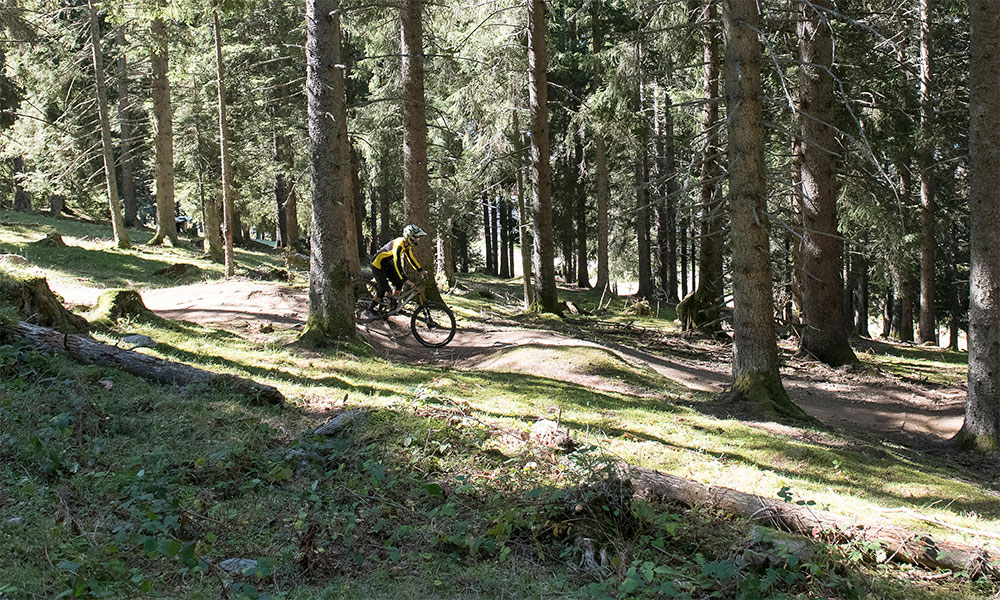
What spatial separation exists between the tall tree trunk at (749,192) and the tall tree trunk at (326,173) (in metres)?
5.46

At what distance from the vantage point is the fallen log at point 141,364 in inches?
279

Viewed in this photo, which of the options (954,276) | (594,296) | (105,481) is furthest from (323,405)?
(954,276)

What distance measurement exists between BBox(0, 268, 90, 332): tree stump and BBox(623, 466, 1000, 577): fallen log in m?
7.20

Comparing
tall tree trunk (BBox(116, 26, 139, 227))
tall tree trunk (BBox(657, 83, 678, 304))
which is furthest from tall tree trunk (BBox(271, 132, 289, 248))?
tall tree trunk (BBox(657, 83, 678, 304))

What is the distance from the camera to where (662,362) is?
44.6 ft

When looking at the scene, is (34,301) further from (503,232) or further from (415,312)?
(503,232)

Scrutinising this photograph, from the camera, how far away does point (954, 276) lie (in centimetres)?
Answer: 3086

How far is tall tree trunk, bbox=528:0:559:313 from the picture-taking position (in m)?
16.6

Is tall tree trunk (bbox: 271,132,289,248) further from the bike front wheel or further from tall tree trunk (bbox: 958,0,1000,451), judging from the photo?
tall tree trunk (bbox: 958,0,1000,451)

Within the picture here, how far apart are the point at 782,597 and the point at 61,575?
12.2 feet

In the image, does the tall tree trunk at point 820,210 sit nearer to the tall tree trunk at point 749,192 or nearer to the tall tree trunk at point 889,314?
the tall tree trunk at point 749,192

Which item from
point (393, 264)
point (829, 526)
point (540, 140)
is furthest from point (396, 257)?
point (829, 526)

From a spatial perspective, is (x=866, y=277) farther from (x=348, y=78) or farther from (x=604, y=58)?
(x=348, y=78)

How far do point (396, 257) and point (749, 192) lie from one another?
596 cm
